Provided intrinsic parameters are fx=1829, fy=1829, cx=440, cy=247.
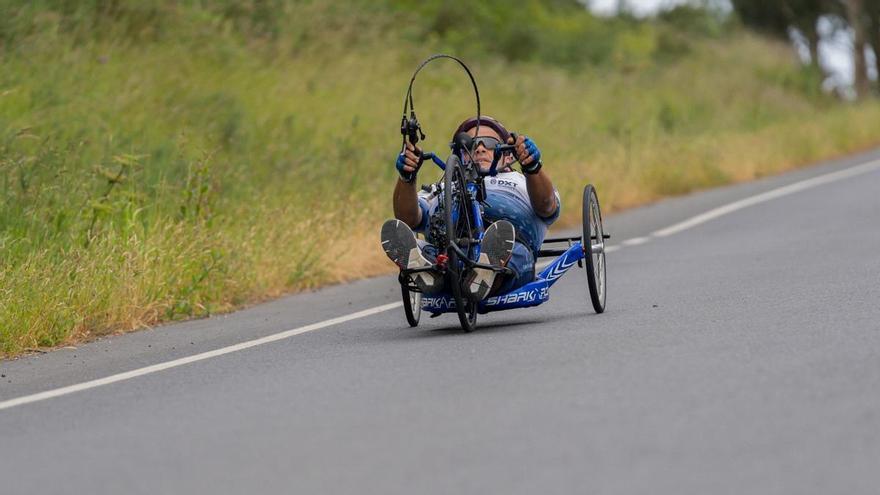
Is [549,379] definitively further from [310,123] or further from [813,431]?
[310,123]

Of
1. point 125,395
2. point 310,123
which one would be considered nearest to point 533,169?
point 125,395

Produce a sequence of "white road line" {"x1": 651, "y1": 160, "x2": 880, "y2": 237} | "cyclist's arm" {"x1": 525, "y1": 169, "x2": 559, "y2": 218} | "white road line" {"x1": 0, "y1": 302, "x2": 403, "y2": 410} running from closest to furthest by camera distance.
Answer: "white road line" {"x1": 0, "y1": 302, "x2": 403, "y2": 410}, "cyclist's arm" {"x1": 525, "y1": 169, "x2": 559, "y2": 218}, "white road line" {"x1": 651, "y1": 160, "x2": 880, "y2": 237}

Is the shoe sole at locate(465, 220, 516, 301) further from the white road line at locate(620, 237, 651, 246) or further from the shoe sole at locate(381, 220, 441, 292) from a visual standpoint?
the white road line at locate(620, 237, 651, 246)

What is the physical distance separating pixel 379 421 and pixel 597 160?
15.7m

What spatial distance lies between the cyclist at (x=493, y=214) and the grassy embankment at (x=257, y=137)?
2.51 m

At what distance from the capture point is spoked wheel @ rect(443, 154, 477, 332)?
10.0 meters

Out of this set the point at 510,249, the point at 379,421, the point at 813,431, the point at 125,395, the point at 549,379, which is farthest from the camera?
the point at 510,249

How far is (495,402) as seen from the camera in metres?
7.93

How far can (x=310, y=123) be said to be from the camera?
22.1 m

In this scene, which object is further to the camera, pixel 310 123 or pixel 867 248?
pixel 310 123

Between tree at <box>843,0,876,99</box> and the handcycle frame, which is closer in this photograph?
the handcycle frame

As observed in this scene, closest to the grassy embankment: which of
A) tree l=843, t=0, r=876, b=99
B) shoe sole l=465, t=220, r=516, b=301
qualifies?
shoe sole l=465, t=220, r=516, b=301

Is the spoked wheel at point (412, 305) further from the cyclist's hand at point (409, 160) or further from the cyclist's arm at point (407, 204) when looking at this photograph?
the cyclist's hand at point (409, 160)

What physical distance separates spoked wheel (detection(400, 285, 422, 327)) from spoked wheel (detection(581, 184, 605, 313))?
1043mm
